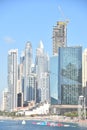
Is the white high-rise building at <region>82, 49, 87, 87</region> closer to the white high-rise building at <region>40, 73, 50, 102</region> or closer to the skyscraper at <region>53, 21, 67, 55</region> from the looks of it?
the skyscraper at <region>53, 21, 67, 55</region>

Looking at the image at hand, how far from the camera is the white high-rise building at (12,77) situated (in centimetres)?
6178

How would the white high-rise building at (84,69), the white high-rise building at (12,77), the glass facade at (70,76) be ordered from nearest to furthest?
the glass facade at (70,76) < the white high-rise building at (84,69) < the white high-rise building at (12,77)

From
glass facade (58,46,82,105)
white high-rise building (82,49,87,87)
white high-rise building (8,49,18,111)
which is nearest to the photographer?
glass facade (58,46,82,105)

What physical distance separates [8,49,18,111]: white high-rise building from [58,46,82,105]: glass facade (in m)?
13.1

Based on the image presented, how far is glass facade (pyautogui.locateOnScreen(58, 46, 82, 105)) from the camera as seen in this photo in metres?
48.8

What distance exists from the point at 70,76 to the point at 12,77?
21108 millimetres

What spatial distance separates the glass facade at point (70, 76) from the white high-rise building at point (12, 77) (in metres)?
13.1

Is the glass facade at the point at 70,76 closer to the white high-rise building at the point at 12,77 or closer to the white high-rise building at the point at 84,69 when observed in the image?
the white high-rise building at the point at 84,69

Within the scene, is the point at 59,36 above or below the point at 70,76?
above

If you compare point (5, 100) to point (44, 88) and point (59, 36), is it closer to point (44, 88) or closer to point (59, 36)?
point (44, 88)

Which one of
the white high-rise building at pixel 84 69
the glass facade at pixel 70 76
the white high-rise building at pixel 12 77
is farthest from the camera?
the white high-rise building at pixel 12 77

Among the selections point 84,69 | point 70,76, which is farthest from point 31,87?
point 70,76

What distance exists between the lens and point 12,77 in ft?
227

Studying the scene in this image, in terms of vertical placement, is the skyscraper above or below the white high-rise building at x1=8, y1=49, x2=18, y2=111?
above
